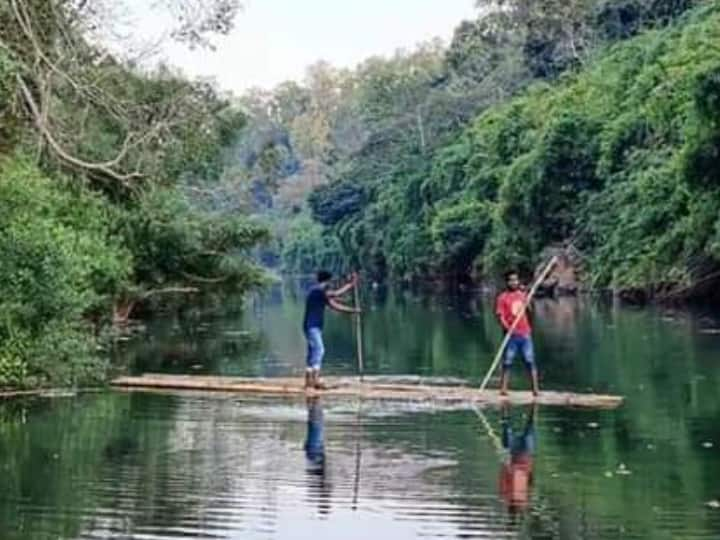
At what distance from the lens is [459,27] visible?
100312 mm

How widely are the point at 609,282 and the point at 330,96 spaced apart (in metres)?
74.0

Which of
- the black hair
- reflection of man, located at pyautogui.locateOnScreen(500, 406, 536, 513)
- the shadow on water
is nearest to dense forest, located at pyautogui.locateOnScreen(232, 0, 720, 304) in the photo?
the black hair

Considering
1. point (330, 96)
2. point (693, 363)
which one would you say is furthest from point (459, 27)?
point (693, 363)

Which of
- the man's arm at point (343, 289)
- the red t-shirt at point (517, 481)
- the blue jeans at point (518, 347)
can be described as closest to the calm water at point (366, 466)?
the red t-shirt at point (517, 481)

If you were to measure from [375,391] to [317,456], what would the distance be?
5.58 metres

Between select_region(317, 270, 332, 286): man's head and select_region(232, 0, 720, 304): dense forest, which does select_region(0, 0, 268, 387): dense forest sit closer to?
select_region(317, 270, 332, 286): man's head

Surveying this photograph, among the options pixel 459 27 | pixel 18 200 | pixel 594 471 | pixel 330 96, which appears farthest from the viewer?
pixel 330 96

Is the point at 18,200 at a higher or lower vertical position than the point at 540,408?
higher

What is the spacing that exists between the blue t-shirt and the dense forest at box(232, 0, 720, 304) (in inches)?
920

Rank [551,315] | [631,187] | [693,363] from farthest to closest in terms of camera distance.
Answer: [631,187] < [551,315] < [693,363]

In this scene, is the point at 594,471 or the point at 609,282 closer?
the point at 594,471

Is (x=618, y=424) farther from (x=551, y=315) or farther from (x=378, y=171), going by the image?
(x=378, y=171)

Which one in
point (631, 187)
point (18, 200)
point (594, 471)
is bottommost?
point (594, 471)

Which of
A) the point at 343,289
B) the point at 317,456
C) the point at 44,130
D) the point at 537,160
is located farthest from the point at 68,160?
the point at 537,160
